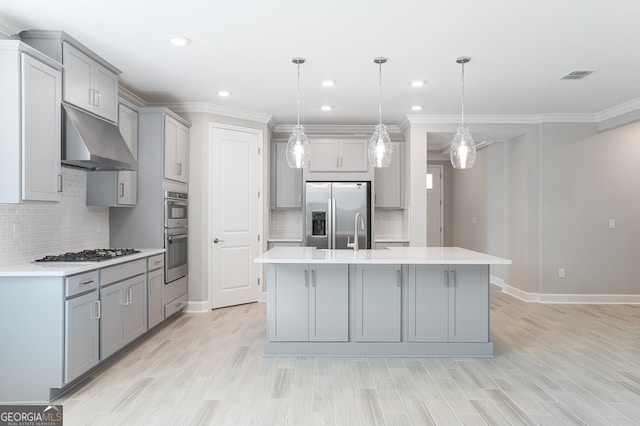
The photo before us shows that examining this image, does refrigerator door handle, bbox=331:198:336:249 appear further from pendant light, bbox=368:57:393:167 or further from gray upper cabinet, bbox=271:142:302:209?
pendant light, bbox=368:57:393:167

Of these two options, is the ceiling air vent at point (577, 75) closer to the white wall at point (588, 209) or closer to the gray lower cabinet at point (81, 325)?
the white wall at point (588, 209)

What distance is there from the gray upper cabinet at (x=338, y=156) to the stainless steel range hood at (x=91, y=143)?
282cm

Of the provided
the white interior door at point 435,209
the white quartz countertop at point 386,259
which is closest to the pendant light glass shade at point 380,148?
the white quartz countertop at point 386,259

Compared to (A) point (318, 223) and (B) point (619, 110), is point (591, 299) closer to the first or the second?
(B) point (619, 110)

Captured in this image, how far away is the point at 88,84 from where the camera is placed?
11.3 ft

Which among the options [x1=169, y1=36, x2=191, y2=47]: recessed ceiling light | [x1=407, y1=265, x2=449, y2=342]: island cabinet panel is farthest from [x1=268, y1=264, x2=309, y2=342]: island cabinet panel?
[x1=169, y1=36, x2=191, y2=47]: recessed ceiling light

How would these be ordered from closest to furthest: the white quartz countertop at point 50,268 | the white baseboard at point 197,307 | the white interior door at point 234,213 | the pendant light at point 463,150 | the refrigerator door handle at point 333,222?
the white quartz countertop at point 50,268, the pendant light at point 463,150, the white baseboard at point 197,307, the white interior door at point 234,213, the refrigerator door handle at point 333,222

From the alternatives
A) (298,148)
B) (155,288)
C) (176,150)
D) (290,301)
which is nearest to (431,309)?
(290,301)

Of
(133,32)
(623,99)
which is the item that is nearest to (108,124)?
(133,32)

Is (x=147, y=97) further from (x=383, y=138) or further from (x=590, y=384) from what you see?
(x=590, y=384)

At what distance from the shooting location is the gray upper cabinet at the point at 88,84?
3.19 metres

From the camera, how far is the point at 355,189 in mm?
6047

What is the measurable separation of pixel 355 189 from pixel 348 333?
109 inches

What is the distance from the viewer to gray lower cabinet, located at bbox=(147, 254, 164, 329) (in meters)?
4.11
